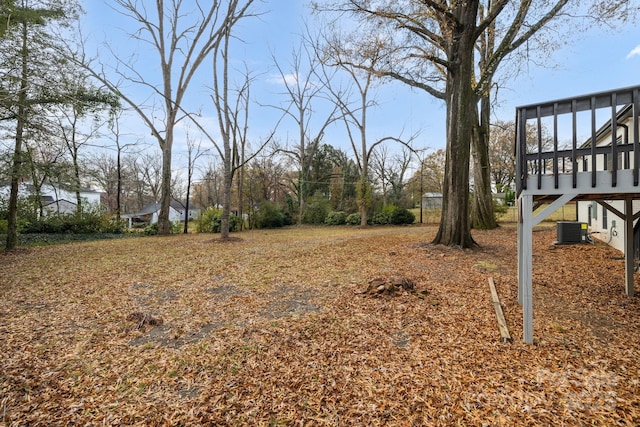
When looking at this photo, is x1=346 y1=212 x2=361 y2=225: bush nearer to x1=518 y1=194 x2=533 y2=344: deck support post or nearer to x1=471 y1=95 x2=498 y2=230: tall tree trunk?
x1=471 y1=95 x2=498 y2=230: tall tree trunk

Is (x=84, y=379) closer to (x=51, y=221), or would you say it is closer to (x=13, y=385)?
(x=13, y=385)

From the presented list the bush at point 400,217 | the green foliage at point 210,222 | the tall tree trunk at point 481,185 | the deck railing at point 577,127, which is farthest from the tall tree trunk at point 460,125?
the green foliage at point 210,222

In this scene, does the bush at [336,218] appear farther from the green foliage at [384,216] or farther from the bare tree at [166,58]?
the bare tree at [166,58]

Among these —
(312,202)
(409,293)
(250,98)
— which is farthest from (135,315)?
(312,202)

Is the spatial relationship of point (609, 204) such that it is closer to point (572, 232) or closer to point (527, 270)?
point (572, 232)

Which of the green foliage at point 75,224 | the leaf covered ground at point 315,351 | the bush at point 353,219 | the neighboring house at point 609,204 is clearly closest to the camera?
the leaf covered ground at point 315,351

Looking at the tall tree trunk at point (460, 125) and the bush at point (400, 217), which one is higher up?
the tall tree trunk at point (460, 125)

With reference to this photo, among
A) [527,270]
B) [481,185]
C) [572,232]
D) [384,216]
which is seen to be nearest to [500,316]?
[527,270]

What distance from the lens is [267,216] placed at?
17.5 m

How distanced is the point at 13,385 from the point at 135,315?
1328mm

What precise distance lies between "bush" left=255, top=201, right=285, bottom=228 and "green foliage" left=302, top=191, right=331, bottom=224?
2417 millimetres

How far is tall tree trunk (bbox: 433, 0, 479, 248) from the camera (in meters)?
7.37

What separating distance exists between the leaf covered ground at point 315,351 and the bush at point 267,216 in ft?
39.2

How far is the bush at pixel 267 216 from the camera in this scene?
1744cm
